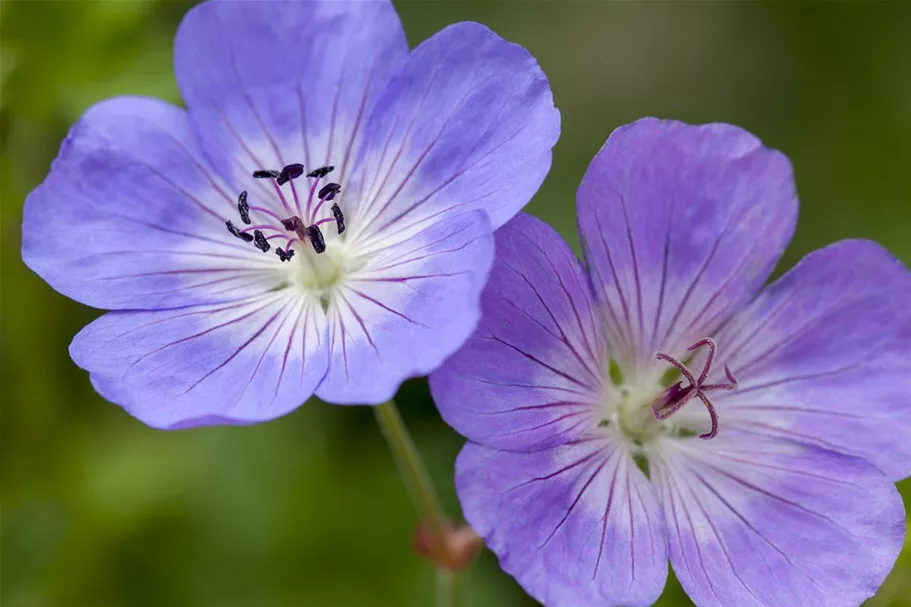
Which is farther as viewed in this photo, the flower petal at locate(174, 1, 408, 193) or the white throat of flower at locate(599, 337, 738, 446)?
the flower petal at locate(174, 1, 408, 193)

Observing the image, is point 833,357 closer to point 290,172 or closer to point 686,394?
point 686,394

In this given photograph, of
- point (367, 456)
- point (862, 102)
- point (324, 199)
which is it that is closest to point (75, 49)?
point (324, 199)

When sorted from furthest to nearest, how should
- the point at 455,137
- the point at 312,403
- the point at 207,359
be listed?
the point at 312,403 < the point at 455,137 < the point at 207,359

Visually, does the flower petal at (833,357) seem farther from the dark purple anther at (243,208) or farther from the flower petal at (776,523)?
the dark purple anther at (243,208)

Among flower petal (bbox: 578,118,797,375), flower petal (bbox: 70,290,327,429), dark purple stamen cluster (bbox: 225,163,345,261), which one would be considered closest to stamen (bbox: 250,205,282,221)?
dark purple stamen cluster (bbox: 225,163,345,261)

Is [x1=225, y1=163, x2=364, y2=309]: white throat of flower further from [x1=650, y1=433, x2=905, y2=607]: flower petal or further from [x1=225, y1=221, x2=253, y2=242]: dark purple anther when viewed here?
[x1=650, y1=433, x2=905, y2=607]: flower petal

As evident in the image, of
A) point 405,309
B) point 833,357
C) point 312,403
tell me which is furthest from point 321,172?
point 312,403

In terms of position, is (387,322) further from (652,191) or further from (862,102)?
(862,102)
